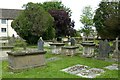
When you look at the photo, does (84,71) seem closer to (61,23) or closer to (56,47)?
(56,47)

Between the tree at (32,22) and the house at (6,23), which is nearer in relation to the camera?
the tree at (32,22)

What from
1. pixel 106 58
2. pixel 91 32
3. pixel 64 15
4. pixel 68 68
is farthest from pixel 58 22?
pixel 68 68

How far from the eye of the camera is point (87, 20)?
47.8 metres

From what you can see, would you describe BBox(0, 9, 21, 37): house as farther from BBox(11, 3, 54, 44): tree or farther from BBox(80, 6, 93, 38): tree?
BBox(11, 3, 54, 44): tree

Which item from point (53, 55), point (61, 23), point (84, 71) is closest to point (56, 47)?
point (53, 55)

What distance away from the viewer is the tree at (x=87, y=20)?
4772 centimetres

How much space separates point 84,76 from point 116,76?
1636mm

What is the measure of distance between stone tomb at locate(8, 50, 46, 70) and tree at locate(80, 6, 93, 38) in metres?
A: 36.3

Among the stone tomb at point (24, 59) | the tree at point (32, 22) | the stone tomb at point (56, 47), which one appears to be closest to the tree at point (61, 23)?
the tree at point (32, 22)

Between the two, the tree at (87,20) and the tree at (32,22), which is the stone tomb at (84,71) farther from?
the tree at (87,20)

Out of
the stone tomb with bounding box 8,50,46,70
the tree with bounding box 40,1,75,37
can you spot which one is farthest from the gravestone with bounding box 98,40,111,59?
the tree with bounding box 40,1,75,37

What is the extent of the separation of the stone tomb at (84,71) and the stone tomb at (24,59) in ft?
5.95

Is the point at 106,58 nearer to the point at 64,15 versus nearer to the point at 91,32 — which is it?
the point at 64,15

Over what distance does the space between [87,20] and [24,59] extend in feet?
→ 125
